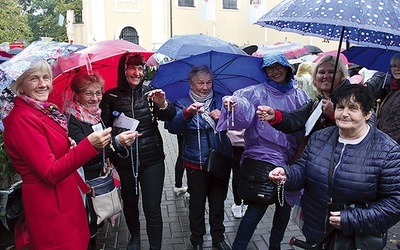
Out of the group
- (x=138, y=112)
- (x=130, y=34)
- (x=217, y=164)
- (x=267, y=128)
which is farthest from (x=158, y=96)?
(x=130, y=34)

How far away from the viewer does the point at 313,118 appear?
2.98 meters

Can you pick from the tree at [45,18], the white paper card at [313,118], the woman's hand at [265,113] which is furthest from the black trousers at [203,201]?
the tree at [45,18]

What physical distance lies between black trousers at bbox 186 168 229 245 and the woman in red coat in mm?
1275

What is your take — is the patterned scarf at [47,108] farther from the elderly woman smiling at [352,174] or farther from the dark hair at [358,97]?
the dark hair at [358,97]

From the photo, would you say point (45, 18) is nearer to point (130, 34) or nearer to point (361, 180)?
point (130, 34)

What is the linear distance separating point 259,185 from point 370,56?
6.79ft

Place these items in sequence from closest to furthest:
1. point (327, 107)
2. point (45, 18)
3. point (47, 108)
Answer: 1. point (47, 108)
2. point (327, 107)
3. point (45, 18)

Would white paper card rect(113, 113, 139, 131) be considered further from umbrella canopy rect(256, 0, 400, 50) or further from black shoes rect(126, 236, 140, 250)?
umbrella canopy rect(256, 0, 400, 50)

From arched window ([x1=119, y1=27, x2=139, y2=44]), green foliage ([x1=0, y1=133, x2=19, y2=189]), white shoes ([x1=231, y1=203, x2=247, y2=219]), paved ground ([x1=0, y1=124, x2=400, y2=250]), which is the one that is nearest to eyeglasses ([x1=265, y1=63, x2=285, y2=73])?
paved ground ([x1=0, y1=124, x2=400, y2=250])

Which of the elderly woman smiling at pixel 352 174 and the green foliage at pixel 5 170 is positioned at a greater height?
the elderly woman smiling at pixel 352 174

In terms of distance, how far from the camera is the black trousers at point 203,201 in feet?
11.8

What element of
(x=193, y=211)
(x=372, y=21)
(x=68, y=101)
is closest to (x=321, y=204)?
(x=372, y=21)

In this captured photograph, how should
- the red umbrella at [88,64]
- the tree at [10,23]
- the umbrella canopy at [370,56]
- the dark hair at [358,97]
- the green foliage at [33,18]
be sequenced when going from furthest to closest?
the green foliage at [33,18] → the tree at [10,23] → the umbrella canopy at [370,56] → the red umbrella at [88,64] → the dark hair at [358,97]

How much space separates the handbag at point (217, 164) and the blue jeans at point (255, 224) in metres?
0.41
